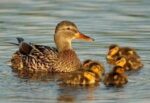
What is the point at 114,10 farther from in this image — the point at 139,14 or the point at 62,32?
the point at 62,32

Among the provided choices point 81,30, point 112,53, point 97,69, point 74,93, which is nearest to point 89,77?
point 97,69

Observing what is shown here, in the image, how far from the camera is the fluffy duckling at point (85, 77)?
12961 mm

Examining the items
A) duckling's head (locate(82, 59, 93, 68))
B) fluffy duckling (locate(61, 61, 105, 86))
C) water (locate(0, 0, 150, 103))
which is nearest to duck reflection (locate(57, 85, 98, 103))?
water (locate(0, 0, 150, 103))

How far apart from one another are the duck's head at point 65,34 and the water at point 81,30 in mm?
357

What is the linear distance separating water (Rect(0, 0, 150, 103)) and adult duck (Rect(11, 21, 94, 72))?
0.25m

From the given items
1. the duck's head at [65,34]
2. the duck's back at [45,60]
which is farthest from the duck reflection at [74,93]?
the duck's head at [65,34]

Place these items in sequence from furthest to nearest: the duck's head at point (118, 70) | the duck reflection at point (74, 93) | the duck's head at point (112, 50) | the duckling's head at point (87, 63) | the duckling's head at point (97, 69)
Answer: the duck's head at point (112, 50) < the duckling's head at point (87, 63) < the duckling's head at point (97, 69) < the duck's head at point (118, 70) < the duck reflection at point (74, 93)

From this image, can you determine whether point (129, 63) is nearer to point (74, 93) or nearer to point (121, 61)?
point (121, 61)

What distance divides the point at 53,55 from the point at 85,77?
145 cm

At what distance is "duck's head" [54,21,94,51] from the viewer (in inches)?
571

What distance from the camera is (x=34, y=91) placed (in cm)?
1241

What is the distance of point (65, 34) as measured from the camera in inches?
574

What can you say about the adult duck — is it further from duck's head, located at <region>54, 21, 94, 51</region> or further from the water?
the water

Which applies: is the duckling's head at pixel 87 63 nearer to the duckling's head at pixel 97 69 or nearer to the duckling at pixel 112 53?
the duckling's head at pixel 97 69
